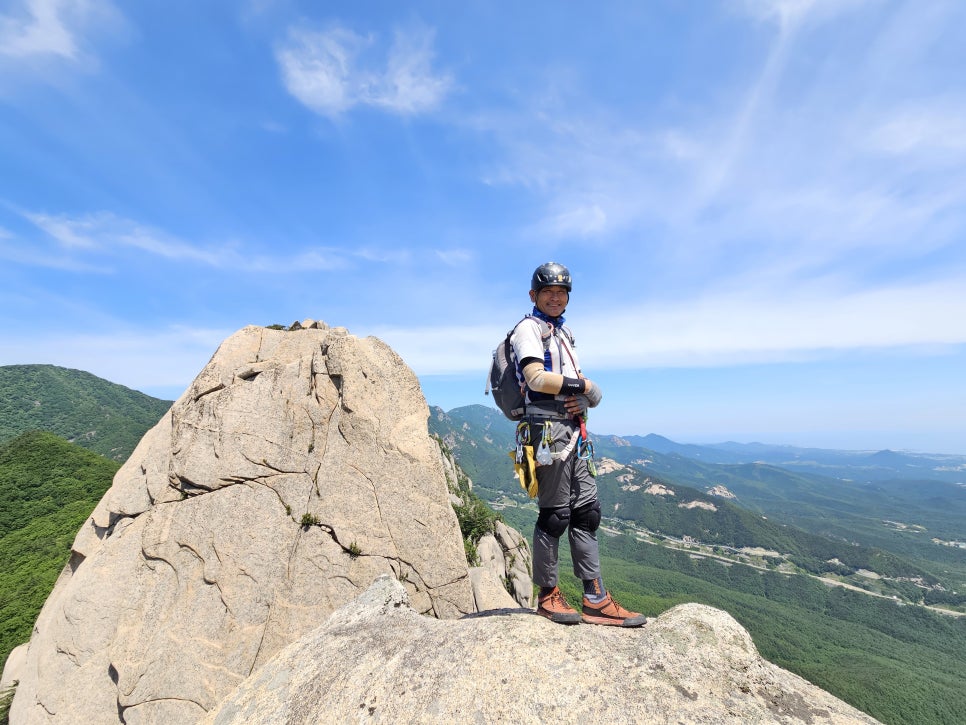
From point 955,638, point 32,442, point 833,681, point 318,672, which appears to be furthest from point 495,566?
point 955,638

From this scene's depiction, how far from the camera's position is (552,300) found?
23.8 feet

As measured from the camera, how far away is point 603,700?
4359 mm

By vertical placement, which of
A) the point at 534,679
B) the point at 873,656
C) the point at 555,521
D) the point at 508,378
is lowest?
the point at 873,656

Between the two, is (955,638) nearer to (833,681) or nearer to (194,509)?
(833,681)

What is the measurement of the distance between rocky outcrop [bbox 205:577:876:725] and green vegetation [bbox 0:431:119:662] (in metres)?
41.2

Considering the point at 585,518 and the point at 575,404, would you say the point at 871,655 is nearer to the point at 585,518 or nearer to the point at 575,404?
the point at 585,518

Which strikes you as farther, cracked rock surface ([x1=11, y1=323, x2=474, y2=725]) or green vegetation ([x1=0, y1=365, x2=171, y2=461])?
green vegetation ([x1=0, y1=365, x2=171, y2=461])

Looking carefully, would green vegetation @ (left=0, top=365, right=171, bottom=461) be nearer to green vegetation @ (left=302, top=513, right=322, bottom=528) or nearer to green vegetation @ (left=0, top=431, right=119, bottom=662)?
green vegetation @ (left=0, top=431, right=119, bottom=662)

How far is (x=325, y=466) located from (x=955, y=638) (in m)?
299

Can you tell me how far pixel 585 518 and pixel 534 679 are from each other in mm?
2526

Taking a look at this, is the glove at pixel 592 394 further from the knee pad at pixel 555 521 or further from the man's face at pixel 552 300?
the knee pad at pixel 555 521

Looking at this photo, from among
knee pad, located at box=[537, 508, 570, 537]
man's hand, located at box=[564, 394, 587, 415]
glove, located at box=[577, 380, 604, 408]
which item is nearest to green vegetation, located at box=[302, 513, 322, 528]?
knee pad, located at box=[537, 508, 570, 537]

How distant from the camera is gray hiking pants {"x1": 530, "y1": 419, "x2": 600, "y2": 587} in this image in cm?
663

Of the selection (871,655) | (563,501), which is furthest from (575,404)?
(871,655)
